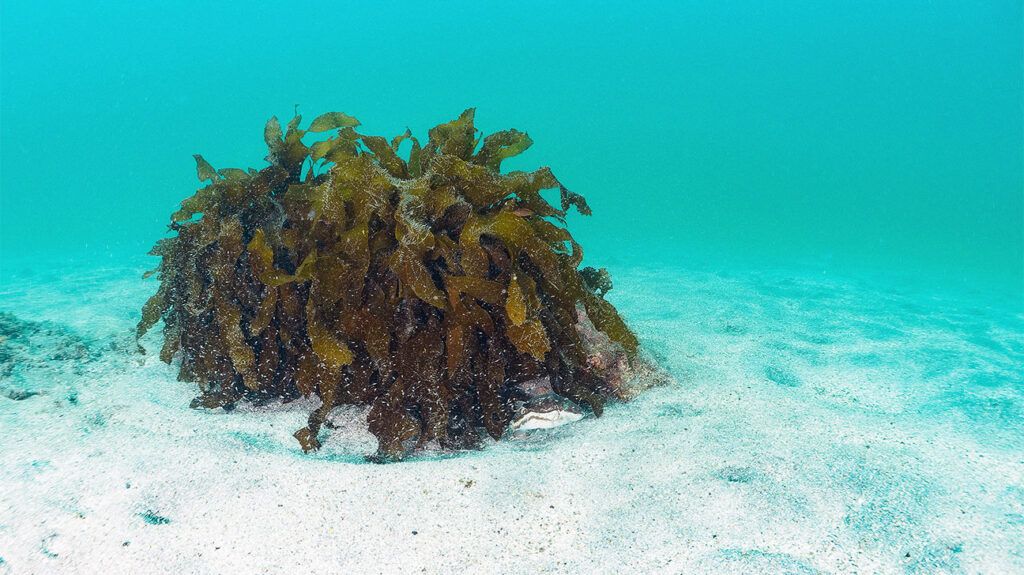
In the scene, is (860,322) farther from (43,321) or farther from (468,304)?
(43,321)

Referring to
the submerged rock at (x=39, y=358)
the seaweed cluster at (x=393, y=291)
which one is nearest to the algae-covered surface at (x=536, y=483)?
the submerged rock at (x=39, y=358)

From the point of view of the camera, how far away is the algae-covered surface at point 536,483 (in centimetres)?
168

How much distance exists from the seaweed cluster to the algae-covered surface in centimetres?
22

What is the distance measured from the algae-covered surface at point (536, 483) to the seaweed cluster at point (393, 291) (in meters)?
0.22

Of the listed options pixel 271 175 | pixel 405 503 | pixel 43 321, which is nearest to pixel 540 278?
pixel 405 503

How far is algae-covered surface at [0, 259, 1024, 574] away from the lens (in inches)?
66.0

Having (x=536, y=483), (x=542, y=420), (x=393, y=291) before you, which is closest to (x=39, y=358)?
(x=393, y=291)

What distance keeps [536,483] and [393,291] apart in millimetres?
1157

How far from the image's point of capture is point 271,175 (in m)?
3.01

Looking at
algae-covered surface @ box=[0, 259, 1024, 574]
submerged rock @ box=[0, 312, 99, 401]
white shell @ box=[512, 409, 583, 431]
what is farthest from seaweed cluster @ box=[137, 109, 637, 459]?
submerged rock @ box=[0, 312, 99, 401]

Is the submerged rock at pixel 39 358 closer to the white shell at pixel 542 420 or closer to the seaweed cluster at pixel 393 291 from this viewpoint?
the seaweed cluster at pixel 393 291

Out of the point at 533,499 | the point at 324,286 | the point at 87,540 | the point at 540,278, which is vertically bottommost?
the point at 87,540

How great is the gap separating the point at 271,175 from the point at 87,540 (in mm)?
2023

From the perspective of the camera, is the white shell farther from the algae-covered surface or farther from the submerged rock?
the submerged rock
